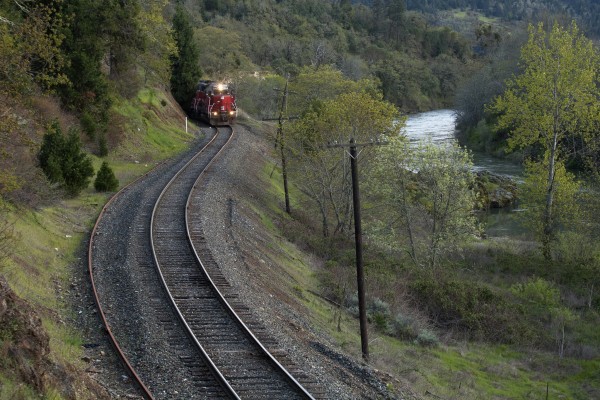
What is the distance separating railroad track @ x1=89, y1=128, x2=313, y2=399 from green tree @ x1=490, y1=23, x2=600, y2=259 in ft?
63.5

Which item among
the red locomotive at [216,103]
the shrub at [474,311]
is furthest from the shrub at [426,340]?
the red locomotive at [216,103]

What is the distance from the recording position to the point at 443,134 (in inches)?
3172

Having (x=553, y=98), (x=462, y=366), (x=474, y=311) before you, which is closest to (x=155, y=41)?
(x=553, y=98)

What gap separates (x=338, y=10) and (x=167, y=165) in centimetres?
14653

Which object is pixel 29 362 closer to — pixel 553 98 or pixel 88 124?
pixel 88 124

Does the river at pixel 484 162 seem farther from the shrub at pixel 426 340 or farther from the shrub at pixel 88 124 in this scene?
the shrub at pixel 88 124

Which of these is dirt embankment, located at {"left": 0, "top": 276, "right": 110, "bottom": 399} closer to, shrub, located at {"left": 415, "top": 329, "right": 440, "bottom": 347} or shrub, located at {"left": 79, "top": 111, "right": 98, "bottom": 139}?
shrub, located at {"left": 415, "top": 329, "right": 440, "bottom": 347}

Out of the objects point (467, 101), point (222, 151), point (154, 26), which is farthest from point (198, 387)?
point (467, 101)

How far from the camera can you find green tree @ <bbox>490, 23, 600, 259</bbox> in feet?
106

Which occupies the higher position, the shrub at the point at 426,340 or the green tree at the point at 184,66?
the green tree at the point at 184,66

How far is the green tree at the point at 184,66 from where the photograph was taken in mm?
59875

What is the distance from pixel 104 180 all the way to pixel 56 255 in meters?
9.83

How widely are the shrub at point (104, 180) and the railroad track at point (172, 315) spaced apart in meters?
3.72

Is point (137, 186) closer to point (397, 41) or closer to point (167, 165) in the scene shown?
point (167, 165)
